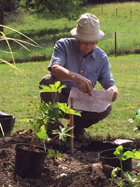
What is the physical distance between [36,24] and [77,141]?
35.7 metres

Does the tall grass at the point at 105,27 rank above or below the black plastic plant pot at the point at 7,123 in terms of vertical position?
below

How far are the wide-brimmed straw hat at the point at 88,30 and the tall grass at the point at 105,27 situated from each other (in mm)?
13269

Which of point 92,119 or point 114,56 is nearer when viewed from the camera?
point 92,119

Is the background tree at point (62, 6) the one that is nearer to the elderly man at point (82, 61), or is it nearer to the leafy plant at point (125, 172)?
the elderly man at point (82, 61)

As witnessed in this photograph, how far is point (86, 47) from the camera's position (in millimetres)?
4426

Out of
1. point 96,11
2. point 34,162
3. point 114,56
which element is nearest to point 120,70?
point 114,56

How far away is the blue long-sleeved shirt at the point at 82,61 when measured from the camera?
4.57 metres

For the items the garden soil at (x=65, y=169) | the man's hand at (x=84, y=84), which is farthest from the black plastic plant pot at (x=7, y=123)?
the man's hand at (x=84, y=84)

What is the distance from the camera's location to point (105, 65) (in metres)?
4.68

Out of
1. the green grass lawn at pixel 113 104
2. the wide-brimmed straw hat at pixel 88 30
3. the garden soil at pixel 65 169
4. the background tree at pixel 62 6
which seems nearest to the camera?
the garden soil at pixel 65 169

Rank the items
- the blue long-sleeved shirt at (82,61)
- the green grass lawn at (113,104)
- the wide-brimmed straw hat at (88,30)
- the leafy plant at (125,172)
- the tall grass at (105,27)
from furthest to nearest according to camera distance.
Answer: the tall grass at (105,27) < the green grass lawn at (113,104) < the blue long-sleeved shirt at (82,61) < the wide-brimmed straw hat at (88,30) < the leafy plant at (125,172)

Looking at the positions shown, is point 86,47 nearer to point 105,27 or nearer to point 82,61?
point 82,61

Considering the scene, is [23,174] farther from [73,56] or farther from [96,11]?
[96,11]

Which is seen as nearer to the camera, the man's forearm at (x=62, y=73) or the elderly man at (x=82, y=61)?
the man's forearm at (x=62, y=73)
